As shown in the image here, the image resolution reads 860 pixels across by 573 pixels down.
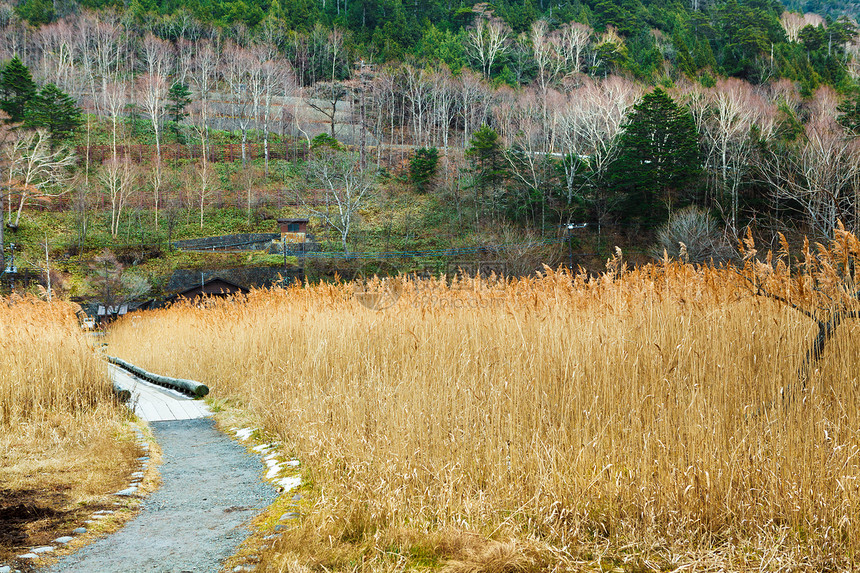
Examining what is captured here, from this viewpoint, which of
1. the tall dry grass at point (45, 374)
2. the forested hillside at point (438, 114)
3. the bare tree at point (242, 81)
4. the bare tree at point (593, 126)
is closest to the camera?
the tall dry grass at point (45, 374)

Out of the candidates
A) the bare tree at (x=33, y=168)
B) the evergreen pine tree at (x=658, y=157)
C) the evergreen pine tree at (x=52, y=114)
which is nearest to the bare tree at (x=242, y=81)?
the evergreen pine tree at (x=52, y=114)

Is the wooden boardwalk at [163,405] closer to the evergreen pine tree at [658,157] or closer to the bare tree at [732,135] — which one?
the evergreen pine tree at [658,157]

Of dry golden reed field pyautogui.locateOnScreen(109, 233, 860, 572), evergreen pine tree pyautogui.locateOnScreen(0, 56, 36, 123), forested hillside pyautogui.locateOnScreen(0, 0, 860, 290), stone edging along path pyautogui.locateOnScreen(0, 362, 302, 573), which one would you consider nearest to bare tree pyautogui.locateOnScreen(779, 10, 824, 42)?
forested hillside pyautogui.locateOnScreen(0, 0, 860, 290)

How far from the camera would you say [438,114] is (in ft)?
182

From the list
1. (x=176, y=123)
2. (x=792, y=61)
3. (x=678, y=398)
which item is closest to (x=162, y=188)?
(x=176, y=123)

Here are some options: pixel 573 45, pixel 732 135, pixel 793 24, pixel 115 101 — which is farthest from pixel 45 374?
pixel 793 24

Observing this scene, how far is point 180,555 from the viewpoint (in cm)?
279

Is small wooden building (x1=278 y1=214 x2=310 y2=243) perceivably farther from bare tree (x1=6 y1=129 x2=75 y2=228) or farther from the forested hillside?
bare tree (x1=6 y1=129 x2=75 y2=228)

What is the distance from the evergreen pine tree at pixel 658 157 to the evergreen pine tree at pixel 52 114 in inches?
1545

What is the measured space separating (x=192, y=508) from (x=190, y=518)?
0.71 ft

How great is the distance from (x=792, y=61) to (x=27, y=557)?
61.5m

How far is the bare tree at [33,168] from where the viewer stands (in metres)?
34.9

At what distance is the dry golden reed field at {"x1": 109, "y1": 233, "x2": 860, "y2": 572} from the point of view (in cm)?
243

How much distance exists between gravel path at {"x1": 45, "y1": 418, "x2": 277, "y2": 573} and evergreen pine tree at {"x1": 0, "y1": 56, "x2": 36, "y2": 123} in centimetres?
4915
